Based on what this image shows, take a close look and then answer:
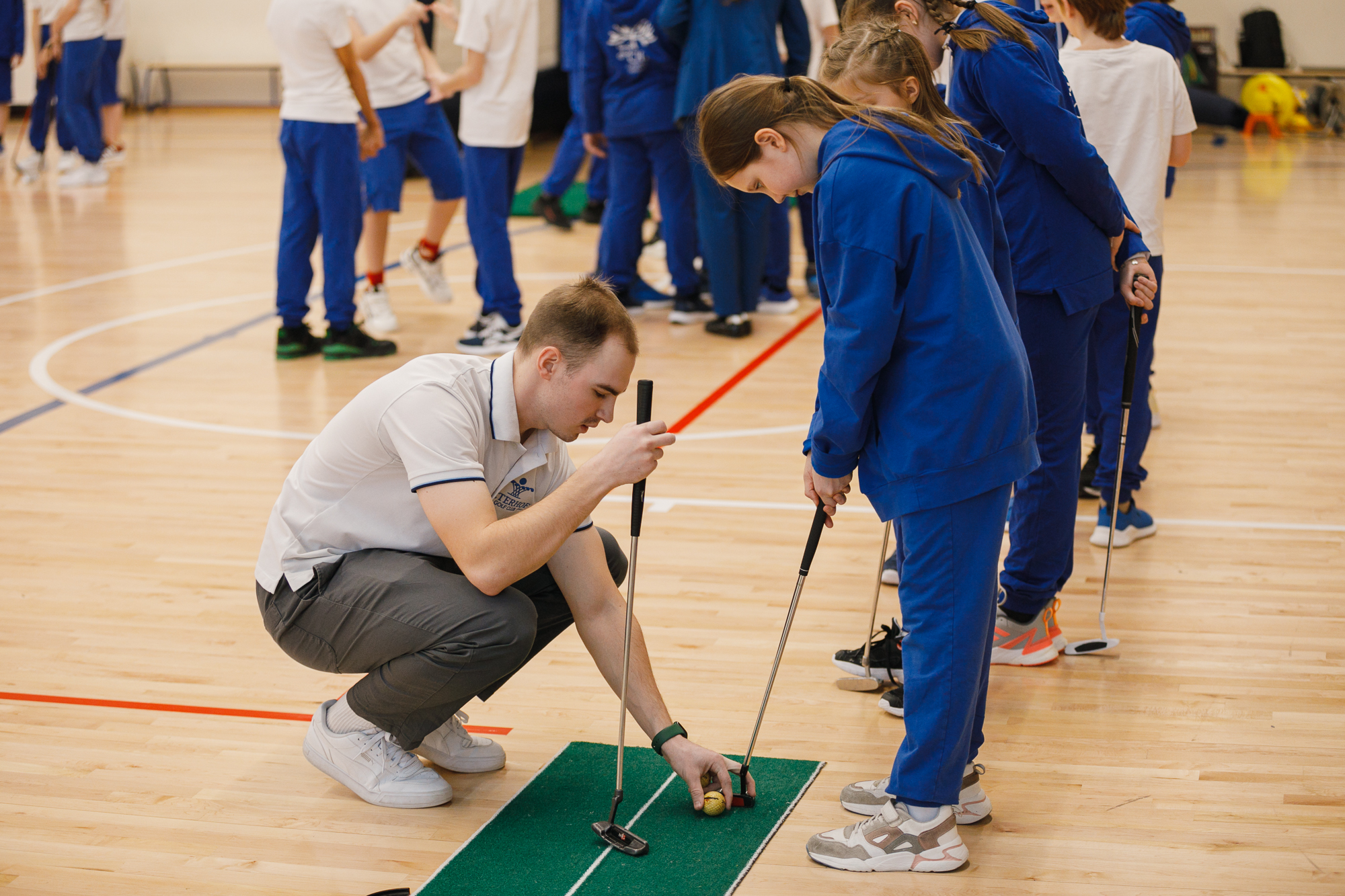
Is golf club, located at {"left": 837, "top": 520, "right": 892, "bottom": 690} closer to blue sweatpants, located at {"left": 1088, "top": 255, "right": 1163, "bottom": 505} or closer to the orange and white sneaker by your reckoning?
the orange and white sneaker

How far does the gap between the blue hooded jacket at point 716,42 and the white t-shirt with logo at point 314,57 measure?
52.8 inches

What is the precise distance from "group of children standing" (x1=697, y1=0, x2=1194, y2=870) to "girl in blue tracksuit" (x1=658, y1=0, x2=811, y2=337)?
2.80m

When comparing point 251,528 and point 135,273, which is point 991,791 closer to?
point 251,528

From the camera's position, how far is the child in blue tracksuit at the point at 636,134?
5996 mm

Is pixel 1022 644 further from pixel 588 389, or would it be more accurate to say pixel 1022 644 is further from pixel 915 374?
pixel 588 389

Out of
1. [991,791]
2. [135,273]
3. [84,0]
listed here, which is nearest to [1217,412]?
[991,791]

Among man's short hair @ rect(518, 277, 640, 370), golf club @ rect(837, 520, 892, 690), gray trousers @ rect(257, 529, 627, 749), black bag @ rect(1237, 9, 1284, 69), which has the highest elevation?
black bag @ rect(1237, 9, 1284, 69)

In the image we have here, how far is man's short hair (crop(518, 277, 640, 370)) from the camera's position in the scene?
229 cm

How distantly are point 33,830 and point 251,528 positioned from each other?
1.59 meters

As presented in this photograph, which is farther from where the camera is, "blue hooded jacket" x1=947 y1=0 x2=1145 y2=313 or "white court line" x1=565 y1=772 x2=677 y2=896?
"blue hooded jacket" x1=947 y1=0 x2=1145 y2=313

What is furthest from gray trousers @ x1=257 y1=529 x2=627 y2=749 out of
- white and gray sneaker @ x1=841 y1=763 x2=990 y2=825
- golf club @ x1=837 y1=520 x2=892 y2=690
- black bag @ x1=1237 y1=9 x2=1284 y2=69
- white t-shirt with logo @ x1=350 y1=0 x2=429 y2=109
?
black bag @ x1=1237 y1=9 x2=1284 y2=69

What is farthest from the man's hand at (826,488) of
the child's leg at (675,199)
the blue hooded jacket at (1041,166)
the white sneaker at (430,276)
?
the white sneaker at (430,276)

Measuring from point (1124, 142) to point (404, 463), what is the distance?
2218 millimetres

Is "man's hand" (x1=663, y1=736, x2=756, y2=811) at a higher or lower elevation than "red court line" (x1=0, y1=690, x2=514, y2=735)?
higher
